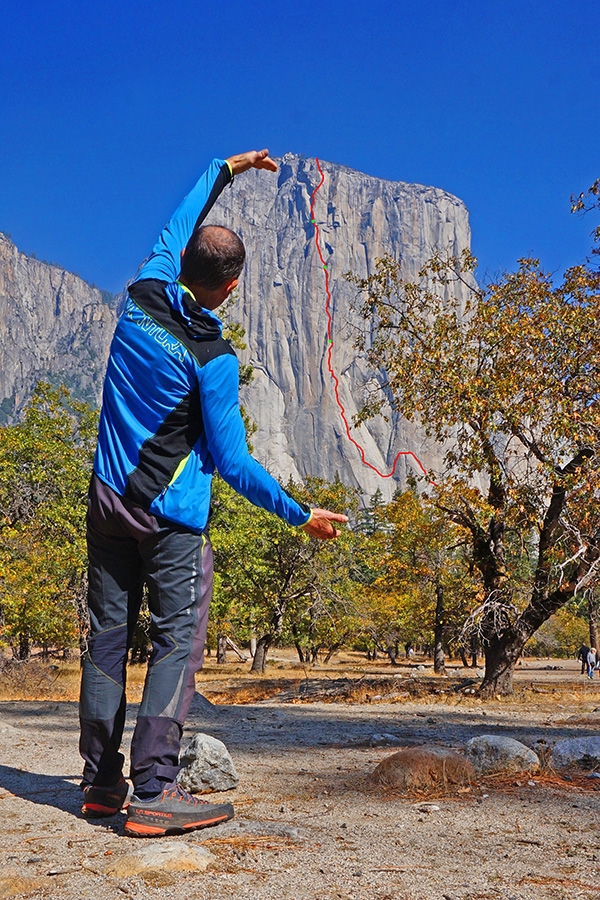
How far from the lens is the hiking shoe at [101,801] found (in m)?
2.92

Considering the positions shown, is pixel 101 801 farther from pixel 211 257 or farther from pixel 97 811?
pixel 211 257

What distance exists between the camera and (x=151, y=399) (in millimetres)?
2934

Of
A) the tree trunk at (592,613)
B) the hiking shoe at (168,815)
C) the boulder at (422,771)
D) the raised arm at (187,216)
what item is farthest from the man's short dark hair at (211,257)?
the tree trunk at (592,613)

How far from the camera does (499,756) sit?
3967mm

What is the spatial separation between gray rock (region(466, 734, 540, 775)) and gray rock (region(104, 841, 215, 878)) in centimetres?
203

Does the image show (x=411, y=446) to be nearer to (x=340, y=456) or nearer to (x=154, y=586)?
(x=340, y=456)

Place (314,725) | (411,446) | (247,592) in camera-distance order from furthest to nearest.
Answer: (411,446) → (247,592) → (314,725)

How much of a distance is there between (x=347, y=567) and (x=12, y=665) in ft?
42.5

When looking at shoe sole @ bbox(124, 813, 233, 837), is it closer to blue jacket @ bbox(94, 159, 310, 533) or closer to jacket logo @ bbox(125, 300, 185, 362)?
blue jacket @ bbox(94, 159, 310, 533)

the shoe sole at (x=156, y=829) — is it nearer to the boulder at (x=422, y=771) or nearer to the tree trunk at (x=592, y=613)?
the boulder at (x=422, y=771)

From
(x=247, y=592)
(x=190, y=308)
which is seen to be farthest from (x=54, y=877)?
(x=247, y=592)

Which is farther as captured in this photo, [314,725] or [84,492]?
[84,492]

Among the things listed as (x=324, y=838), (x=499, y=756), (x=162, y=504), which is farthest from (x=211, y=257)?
(x=499, y=756)

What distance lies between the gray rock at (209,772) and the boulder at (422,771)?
693 mm
